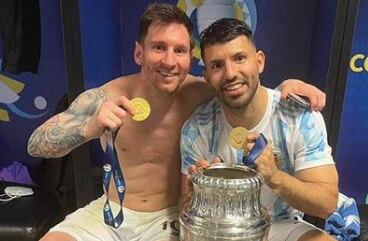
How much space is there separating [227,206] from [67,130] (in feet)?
2.06

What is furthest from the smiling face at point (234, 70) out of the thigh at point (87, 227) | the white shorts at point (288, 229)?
the thigh at point (87, 227)

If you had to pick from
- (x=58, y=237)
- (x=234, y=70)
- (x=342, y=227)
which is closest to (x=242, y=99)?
(x=234, y=70)

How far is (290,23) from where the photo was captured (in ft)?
7.02

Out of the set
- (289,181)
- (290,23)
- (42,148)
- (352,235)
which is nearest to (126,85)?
(42,148)

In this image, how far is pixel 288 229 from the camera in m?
1.45

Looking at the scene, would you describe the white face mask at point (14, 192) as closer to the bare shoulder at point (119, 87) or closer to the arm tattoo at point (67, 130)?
the arm tattoo at point (67, 130)

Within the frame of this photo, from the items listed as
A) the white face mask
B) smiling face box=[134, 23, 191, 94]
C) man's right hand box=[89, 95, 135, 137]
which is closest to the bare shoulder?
smiling face box=[134, 23, 191, 94]

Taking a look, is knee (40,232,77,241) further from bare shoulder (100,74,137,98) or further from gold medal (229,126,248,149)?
gold medal (229,126,248,149)

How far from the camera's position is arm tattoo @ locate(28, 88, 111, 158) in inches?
58.4

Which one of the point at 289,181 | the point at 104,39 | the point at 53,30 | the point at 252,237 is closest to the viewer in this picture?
the point at 252,237

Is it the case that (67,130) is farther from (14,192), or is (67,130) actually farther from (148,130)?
(14,192)

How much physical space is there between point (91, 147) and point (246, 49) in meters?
0.81

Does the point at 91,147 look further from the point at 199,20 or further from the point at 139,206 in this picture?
the point at 199,20

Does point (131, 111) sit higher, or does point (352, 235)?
point (131, 111)
